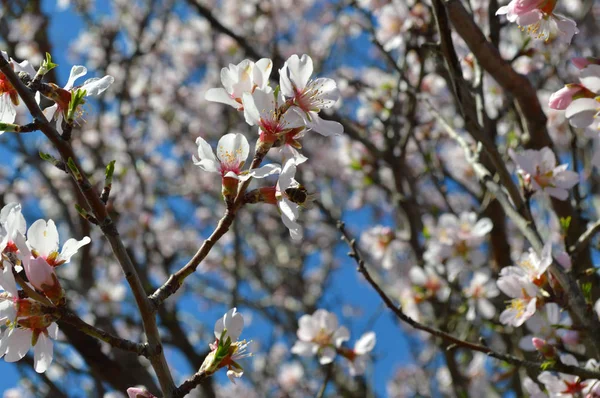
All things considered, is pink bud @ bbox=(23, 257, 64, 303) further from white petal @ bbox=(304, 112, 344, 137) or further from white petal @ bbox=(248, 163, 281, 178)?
white petal @ bbox=(304, 112, 344, 137)

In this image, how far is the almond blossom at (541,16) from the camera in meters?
1.69

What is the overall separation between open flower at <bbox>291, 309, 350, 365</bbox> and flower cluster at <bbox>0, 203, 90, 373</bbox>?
4.92ft

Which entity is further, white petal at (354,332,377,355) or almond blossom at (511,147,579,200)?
white petal at (354,332,377,355)

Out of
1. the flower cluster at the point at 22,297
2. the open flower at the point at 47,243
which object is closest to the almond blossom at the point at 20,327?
the flower cluster at the point at 22,297

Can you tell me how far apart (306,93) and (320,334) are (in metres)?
1.49

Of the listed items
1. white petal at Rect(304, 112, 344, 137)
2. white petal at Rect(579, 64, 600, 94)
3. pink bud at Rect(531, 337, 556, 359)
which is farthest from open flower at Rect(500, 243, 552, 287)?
white petal at Rect(304, 112, 344, 137)

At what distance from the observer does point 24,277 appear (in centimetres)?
141

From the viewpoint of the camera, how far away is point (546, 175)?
2.23 metres

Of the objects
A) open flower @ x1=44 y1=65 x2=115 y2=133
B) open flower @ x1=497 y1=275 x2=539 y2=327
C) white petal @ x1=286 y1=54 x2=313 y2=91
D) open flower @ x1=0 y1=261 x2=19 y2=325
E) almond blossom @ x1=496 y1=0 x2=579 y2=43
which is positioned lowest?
open flower @ x1=497 y1=275 x2=539 y2=327

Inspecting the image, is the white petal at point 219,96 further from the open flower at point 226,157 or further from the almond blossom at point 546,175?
the almond blossom at point 546,175

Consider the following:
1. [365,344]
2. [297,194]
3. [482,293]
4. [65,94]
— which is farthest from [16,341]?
[482,293]

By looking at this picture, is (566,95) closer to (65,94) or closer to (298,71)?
(298,71)

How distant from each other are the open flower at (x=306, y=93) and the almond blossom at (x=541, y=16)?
0.55 m

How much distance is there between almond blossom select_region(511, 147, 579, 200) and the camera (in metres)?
2.22
